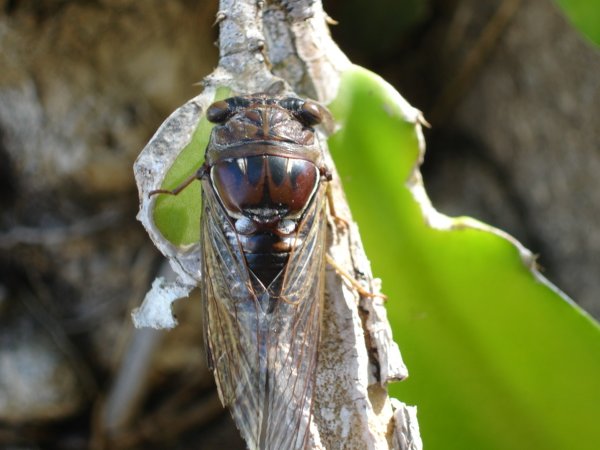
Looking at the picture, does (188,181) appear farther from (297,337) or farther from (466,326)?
(466,326)

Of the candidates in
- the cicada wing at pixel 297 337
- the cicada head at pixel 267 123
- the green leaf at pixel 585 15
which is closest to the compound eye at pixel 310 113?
the cicada head at pixel 267 123

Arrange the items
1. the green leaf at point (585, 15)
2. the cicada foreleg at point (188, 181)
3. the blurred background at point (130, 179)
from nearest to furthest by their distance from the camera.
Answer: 1. the cicada foreleg at point (188, 181)
2. the green leaf at point (585, 15)
3. the blurred background at point (130, 179)

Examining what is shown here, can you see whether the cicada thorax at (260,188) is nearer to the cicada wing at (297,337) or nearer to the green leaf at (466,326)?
the cicada wing at (297,337)

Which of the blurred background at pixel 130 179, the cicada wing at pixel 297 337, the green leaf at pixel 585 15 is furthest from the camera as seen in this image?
the blurred background at pixel 130 179

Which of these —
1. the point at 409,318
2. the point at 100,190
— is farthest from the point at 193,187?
the point at 100,190

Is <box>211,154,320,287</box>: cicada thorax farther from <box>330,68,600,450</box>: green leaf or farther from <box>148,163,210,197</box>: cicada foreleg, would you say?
<box>330,68,600,450</box>: green leaf
